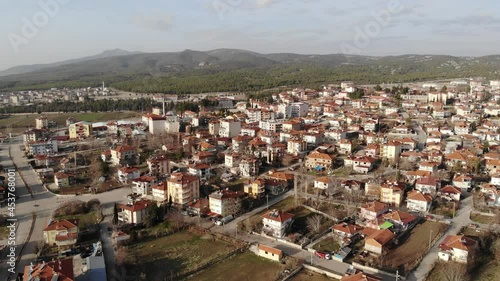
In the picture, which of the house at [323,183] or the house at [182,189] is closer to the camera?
the house at [182,189]

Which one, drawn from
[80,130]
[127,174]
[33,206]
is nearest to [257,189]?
[127,174]

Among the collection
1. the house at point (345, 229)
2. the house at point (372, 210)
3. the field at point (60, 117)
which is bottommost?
the house at point (345, 229)

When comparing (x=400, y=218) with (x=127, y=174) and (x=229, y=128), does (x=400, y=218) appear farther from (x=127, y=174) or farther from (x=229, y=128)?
(x=229, y=128)

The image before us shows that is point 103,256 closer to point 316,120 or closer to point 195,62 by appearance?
point 316,120

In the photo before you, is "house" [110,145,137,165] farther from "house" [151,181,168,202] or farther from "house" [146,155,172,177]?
"house" [151,181,168,202]

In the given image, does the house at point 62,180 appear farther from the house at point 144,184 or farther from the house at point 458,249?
the house at point 458,249

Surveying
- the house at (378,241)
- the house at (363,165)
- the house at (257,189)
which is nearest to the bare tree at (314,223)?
the house at (378,241)
